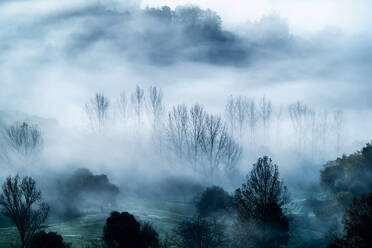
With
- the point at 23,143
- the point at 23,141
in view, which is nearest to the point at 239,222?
the point at 23,143

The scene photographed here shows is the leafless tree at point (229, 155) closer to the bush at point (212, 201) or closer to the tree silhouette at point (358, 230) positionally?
the bush at point (212, 201)

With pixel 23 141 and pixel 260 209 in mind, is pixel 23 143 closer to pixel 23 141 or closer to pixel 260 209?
pixel 23 141

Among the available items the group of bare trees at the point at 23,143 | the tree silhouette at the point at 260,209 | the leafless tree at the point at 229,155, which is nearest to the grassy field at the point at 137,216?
the tree silhouette at the point at 260,209

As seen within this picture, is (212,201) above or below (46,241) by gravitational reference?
above

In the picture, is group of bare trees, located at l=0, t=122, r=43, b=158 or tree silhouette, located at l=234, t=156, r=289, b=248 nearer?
tree silhouette, located at l=234, t=156, r=289, b=248

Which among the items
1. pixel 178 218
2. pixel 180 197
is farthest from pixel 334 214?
pixel 180 197

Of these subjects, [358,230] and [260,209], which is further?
[260,209]

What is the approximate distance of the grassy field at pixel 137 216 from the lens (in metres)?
41.5

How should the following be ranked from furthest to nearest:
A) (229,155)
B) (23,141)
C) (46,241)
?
(23,141) → (229,155) → (46,241)

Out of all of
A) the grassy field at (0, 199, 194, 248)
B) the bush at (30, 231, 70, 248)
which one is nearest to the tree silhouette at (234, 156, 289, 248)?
the bush at (30, 231, 70, 248)

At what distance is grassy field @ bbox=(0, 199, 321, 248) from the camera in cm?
4151

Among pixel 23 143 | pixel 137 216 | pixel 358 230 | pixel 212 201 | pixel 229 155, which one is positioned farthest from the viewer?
pixel 23 143

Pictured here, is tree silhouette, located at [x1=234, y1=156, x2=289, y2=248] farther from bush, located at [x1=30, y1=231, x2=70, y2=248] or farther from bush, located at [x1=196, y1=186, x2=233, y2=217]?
bush, located at [x1=196, y1=186, x2=233, y2=217]

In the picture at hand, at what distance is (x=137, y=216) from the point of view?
49031 millimetres
